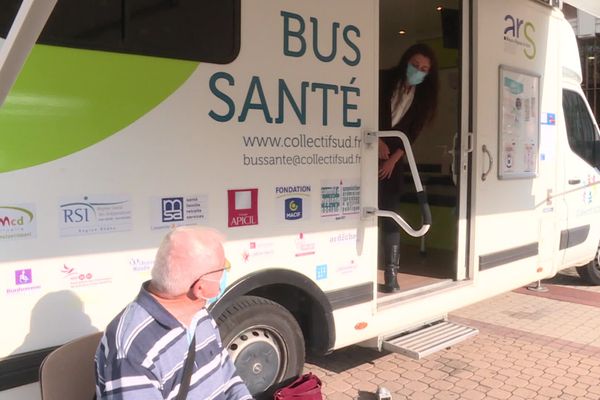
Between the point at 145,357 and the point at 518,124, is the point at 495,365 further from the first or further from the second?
the point at 145,357

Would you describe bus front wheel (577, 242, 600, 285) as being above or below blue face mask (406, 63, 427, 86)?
below

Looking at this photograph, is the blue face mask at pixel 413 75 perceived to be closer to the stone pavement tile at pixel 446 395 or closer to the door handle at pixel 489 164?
the door handle at pixel 489 164

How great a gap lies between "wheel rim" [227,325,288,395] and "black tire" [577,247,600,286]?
4533 mm

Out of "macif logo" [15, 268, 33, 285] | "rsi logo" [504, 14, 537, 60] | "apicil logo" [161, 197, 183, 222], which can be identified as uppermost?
"rsi logo" [504, 14, 537, 60]

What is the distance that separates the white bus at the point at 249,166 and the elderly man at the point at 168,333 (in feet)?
1.95

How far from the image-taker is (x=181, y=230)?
1.84 m

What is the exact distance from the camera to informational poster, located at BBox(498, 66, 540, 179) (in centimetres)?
427

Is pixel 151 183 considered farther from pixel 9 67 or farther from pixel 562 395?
pixel 562 395

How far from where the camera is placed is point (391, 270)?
13.4 feet

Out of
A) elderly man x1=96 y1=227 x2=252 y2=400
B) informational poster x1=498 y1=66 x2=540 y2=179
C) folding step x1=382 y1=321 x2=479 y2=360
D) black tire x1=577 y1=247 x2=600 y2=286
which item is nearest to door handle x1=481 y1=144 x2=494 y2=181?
informational poster x1=498 y1=66 x2=540 y2=179

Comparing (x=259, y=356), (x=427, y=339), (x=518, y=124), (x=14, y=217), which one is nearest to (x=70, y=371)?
(x=14, y=217)

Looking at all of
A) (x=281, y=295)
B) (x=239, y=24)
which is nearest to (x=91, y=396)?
(x=281, y=295)

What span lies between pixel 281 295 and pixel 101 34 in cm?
160

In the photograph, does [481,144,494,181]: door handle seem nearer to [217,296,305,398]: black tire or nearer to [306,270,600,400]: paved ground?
[306,270,600,400]: paved ground
